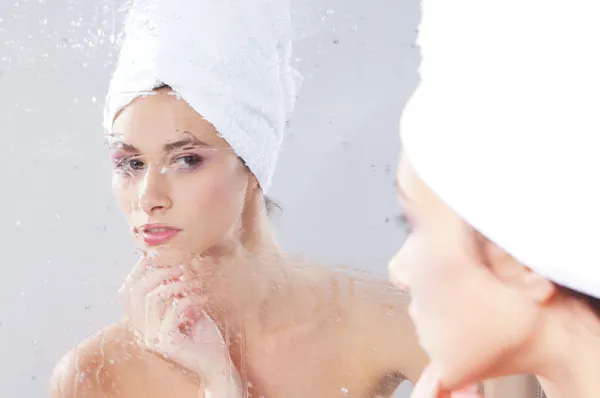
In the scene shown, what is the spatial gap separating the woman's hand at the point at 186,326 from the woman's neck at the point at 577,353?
29 cm

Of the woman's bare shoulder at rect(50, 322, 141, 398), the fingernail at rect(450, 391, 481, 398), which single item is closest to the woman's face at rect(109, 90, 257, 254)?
the woman's bare shoulder at rect(50, 322, 141, 398)

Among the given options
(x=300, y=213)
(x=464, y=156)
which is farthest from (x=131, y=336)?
(x=464, y=156)

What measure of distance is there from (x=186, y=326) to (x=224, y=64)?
0.74 ft

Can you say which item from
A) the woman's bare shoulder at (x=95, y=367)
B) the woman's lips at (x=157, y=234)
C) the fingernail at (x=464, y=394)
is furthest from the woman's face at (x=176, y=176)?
the fingernail at (x=464, y=394)

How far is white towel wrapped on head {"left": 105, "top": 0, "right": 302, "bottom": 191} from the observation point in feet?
1.75

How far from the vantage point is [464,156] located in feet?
1.11

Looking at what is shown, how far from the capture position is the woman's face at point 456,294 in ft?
1.19

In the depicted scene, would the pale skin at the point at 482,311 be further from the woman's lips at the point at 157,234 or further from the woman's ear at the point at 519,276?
the woman's lips at the point at 157,234

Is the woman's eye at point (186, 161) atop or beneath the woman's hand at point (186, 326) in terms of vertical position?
atop

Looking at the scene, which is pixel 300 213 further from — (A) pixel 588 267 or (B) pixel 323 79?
(A) pixel 588 267

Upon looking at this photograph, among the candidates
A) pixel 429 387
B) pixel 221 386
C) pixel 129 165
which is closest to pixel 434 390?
pixel 429 387

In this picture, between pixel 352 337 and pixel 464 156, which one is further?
pixel 352 337

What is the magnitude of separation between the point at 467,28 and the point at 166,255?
1.10ft

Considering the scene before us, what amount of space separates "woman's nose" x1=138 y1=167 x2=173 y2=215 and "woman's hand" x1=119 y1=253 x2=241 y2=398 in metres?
0.05
